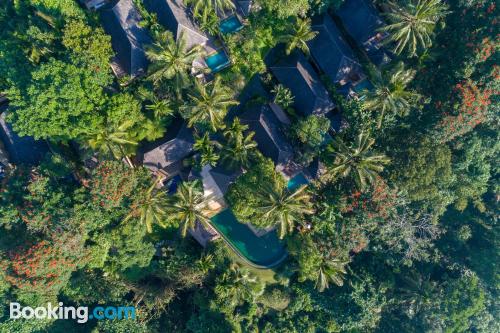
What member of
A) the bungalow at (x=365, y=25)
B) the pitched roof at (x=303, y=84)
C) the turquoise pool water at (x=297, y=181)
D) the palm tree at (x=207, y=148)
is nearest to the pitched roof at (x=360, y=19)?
the bungalow at (x=365, y=25)

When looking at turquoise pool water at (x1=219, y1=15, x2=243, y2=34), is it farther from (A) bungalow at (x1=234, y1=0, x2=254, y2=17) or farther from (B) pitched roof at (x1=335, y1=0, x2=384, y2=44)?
(B) pitched roof at (x1=335, y1=0, x2=384, y2=44)

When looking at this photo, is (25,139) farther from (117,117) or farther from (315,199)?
(315,199)

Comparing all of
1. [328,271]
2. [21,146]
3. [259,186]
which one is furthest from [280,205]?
[21,146]

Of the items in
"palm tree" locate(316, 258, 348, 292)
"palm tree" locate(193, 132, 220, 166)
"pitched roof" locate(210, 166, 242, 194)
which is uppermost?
"palm tree" locate(193, 132, 220, 166)

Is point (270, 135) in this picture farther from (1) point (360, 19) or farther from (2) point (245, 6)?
(1) point (360, 19)

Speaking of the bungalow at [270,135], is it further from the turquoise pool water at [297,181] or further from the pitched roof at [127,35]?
the pitched roof at [127,35]

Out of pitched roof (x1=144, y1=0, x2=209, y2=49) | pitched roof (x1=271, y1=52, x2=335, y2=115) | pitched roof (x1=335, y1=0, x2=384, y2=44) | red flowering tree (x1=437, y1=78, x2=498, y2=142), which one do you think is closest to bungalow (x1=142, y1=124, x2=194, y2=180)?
pitched roof (x1=144, y1=0, x2=209, y2=49)

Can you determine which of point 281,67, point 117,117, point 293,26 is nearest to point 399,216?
point 281,67
